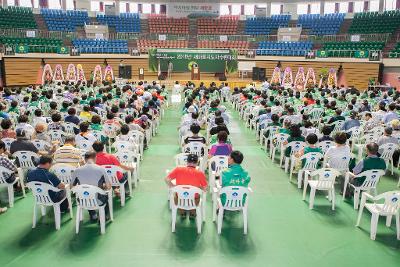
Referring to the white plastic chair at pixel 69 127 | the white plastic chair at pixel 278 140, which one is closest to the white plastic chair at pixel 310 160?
the white plastic chair at pixel 278 140

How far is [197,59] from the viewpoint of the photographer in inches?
1098

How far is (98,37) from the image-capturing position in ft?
104

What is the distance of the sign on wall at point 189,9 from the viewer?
3753 cm

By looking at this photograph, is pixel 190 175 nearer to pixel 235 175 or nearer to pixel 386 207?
pixel 235 175

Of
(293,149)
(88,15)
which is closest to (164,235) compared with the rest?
(293,149)

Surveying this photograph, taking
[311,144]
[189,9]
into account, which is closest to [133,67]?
[189,9]

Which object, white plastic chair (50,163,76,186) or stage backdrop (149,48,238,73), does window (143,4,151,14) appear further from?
white plastic chair (50,163,76,186)

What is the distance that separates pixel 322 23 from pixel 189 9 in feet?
43.8

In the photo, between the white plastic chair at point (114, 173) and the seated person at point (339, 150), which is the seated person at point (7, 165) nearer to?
the white plastic chair at point (114, 173)

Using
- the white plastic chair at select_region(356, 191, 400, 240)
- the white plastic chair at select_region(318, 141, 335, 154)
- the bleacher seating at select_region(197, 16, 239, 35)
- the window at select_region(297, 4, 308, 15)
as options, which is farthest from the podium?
→ the white plastic chair at select_region(356, 191, 400, 240)

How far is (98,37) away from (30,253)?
28.9 metres

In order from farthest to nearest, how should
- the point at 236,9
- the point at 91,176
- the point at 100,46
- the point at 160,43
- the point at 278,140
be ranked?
the point at 236,9 → the point at 160,43 → the point at 100,46 → the point at 278,140 → the point at 91,176

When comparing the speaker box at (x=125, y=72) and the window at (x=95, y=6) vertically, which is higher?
the window at (x=95, y=6)

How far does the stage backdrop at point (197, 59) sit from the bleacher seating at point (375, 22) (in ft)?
40.5
